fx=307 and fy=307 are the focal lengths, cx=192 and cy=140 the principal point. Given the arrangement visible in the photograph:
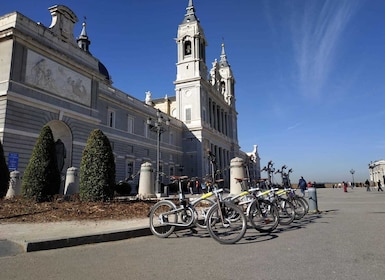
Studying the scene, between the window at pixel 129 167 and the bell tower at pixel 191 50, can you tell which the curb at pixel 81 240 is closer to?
the window at pixel 129 167

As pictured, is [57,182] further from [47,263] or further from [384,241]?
[384,241]

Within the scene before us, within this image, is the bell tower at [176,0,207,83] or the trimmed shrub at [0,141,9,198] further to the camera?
the bell tower at [176,0,207,83]

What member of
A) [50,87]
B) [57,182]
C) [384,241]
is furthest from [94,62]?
[384,241]

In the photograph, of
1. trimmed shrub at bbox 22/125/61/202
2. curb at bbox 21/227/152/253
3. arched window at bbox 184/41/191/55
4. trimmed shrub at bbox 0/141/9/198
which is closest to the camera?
curb at bbox 21/227/152/253

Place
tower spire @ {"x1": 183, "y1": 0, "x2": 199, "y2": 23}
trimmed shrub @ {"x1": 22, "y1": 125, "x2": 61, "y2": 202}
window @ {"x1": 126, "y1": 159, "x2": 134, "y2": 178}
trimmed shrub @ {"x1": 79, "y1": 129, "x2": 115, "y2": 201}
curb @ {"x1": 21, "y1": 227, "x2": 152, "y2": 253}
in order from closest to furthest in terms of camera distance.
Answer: curb @ {"x1": 21, "y1": 227, "x2": 152, "y2": 253} → trimmed shrub @ {"x1": 79, "y1": 129, "x2": 115, "y2": 201} → trimmed shrub @ {"x1": 22, "y1": 125, "x2": 61, "y2": 202} → window @ {"x1": 126, "y1": 159, "x2": 134, "y2": 178} → tower spire @ {"x1": 183, "y1": 0, "x2": 199, "y2": 23}

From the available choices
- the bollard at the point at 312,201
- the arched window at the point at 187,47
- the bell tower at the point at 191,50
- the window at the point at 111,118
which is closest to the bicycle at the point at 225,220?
the bollard at the point at 312,201

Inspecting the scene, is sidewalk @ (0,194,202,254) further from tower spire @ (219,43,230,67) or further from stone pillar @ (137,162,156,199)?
tower spire @ (219,43,230,67)

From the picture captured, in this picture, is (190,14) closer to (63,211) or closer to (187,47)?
(187,47)

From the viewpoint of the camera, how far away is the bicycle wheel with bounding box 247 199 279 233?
7.18 metres

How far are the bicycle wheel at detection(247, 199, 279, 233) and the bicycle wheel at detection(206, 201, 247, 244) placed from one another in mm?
963

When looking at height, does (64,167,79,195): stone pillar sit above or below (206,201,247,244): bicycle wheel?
above

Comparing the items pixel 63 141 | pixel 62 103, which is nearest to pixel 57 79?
pixel 62 103

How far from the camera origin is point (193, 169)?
152 feet

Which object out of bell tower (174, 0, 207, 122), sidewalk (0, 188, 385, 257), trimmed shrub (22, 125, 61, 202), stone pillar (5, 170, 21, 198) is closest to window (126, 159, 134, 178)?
bell tower (174, 0, 207, 122)
